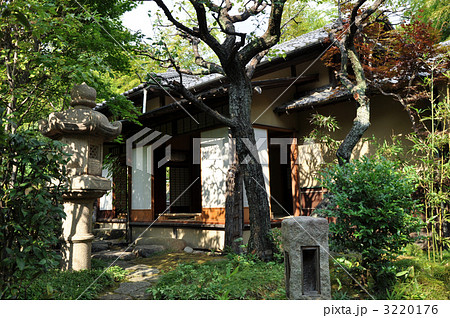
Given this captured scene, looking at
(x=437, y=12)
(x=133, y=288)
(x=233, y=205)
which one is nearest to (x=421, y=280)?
(x=233, y=205)

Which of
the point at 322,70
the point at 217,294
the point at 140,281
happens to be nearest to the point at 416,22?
the point at 322,70

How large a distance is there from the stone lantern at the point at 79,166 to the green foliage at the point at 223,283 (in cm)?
170

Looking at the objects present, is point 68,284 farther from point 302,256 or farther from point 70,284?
point 302,256

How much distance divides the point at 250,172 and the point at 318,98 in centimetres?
324

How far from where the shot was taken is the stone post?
4.06 m

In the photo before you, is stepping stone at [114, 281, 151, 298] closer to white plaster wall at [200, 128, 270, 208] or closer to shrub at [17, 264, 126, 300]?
shrub at [17, 264, 126, 300]

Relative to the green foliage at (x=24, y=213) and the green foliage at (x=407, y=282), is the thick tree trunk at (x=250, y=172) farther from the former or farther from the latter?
the green foliage at (x=24, y=213)

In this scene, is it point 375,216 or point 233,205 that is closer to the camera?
point 375,216

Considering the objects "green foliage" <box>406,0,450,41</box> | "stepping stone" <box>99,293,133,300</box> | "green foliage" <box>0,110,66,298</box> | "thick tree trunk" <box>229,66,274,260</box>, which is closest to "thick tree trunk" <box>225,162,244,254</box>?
"thick tree trunk" <box>229,66,274,260</box>

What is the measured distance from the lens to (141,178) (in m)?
11.1

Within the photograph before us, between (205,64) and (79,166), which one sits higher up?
(205,64)

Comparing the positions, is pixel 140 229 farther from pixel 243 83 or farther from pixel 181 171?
→ pixel 243 83

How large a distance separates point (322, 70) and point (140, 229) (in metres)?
7.21

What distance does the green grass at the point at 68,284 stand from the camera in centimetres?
423
